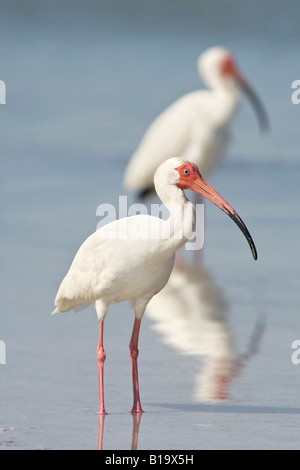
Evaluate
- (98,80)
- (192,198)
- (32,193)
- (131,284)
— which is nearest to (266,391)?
(131,284)

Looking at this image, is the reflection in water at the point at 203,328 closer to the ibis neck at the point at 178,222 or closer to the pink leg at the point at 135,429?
the pink leg at the point at 135,429

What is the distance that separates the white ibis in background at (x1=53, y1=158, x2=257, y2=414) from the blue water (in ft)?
1.44

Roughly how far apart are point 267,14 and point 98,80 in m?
10.6

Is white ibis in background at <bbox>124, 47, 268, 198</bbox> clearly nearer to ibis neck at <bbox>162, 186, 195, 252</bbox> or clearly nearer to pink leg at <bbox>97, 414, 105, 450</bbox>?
ibis neck at <bbox>162, 186, 195, 252</bbox>

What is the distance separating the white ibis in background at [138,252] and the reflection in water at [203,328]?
55cm

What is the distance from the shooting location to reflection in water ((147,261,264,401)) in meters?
7.26

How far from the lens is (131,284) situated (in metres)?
6.70

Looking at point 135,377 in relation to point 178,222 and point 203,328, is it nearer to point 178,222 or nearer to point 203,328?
point 178,222

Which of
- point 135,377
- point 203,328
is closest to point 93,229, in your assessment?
point 203,328

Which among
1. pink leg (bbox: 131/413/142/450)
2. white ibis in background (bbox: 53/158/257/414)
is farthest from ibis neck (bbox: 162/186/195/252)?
pink leg (bbox: 131/413/142/450)

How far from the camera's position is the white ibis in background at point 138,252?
6.55 m

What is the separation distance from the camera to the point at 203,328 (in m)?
8.55

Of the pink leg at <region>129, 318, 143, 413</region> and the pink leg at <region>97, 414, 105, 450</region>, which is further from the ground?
the pink leg at <region>129, 318, 143, 413</region>
